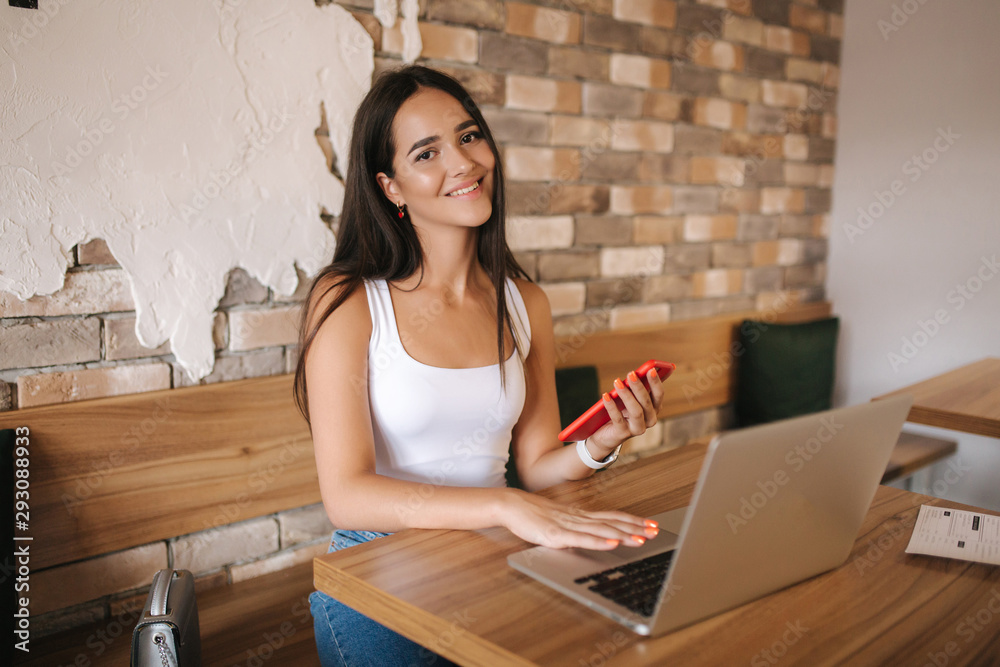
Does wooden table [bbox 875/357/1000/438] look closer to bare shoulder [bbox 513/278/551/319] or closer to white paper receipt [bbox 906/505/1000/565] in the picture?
white paper receipt [bbox 906/505/1000/565]

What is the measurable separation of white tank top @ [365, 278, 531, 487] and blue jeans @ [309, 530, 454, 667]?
0.31m

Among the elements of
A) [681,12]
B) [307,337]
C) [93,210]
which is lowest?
[307,337]

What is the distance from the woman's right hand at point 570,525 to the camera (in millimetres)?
970

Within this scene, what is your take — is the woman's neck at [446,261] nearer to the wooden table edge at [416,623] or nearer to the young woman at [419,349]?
the young woman at [419,349]

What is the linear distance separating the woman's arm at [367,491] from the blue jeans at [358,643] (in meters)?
0.13

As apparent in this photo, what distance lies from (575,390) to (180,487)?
1.02 meters

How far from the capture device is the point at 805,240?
3.08 metres

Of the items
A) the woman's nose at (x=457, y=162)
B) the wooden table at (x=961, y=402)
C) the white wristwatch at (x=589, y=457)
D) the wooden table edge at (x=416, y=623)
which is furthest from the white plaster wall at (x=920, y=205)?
the wooden table edge at (x=416, y=623)

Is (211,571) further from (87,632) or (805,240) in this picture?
(805,240)

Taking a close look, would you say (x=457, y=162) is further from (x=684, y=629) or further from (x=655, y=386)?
(x=684, y=629)

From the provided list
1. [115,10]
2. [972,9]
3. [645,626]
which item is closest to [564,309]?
[115,10]

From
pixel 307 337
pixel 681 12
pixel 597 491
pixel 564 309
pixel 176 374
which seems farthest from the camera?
pixel 681 12

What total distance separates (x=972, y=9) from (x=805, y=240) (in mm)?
957

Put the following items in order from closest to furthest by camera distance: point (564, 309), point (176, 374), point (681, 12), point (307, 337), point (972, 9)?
point (307, 337)
point (176, 374)
point (564, 309)
point (681, 12)
point (972, 9)
